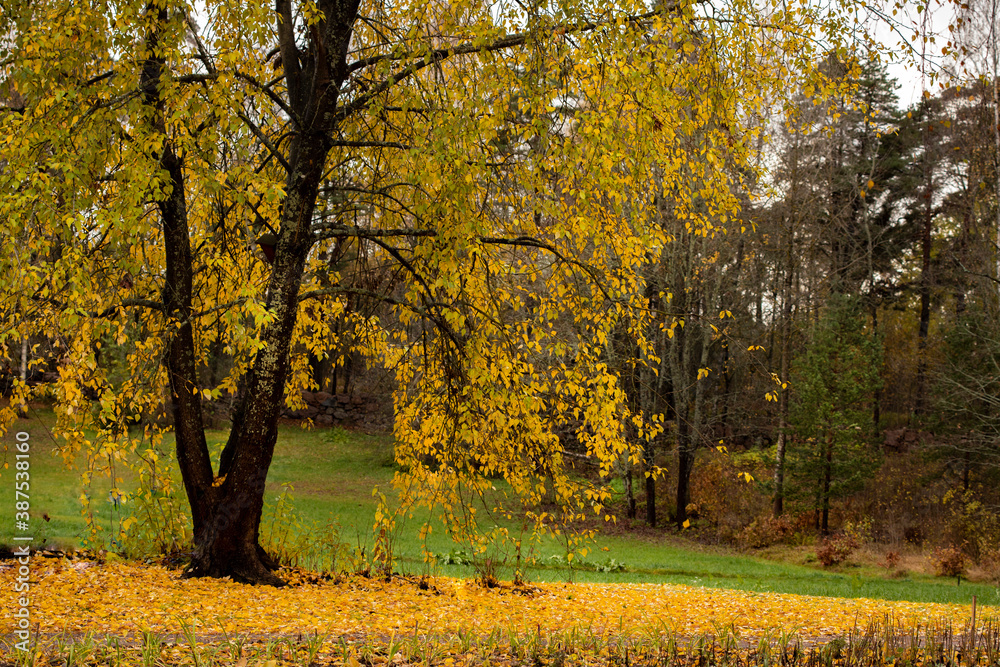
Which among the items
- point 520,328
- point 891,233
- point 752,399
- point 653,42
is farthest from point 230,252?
point 891,233

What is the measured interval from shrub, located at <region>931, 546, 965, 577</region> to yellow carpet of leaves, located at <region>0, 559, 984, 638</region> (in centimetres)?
658

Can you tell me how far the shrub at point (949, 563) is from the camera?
13594 mm

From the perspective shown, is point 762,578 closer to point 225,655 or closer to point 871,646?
point 871,646

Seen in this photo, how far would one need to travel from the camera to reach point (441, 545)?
14.8 metres

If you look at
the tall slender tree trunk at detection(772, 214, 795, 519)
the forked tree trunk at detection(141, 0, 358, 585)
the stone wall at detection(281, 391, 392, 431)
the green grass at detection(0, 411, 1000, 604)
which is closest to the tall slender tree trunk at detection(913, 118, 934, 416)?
the tall slender tree trunk at detection(772, 214, 795, 519)

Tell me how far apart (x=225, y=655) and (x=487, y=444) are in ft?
10.1

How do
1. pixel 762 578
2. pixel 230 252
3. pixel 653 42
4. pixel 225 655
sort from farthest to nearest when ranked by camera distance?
pixel 762 578
pixel 230 252
pixel 653 42
pixel 225 655

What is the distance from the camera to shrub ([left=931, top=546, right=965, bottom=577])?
13594 mm

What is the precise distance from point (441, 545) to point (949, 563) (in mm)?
9634

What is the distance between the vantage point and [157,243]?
310 inches

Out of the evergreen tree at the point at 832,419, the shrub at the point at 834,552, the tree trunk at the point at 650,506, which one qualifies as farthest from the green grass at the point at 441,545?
the evergreen tree at the point at 832,419

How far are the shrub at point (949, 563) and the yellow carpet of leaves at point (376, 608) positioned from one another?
6583 millimetres

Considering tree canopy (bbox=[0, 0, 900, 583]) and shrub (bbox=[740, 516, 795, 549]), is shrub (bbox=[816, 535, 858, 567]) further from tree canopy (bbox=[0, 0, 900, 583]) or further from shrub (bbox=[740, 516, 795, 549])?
tree canopy (bbox=[0, 0, 900, 583])

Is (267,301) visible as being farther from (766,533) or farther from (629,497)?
(629,497)
